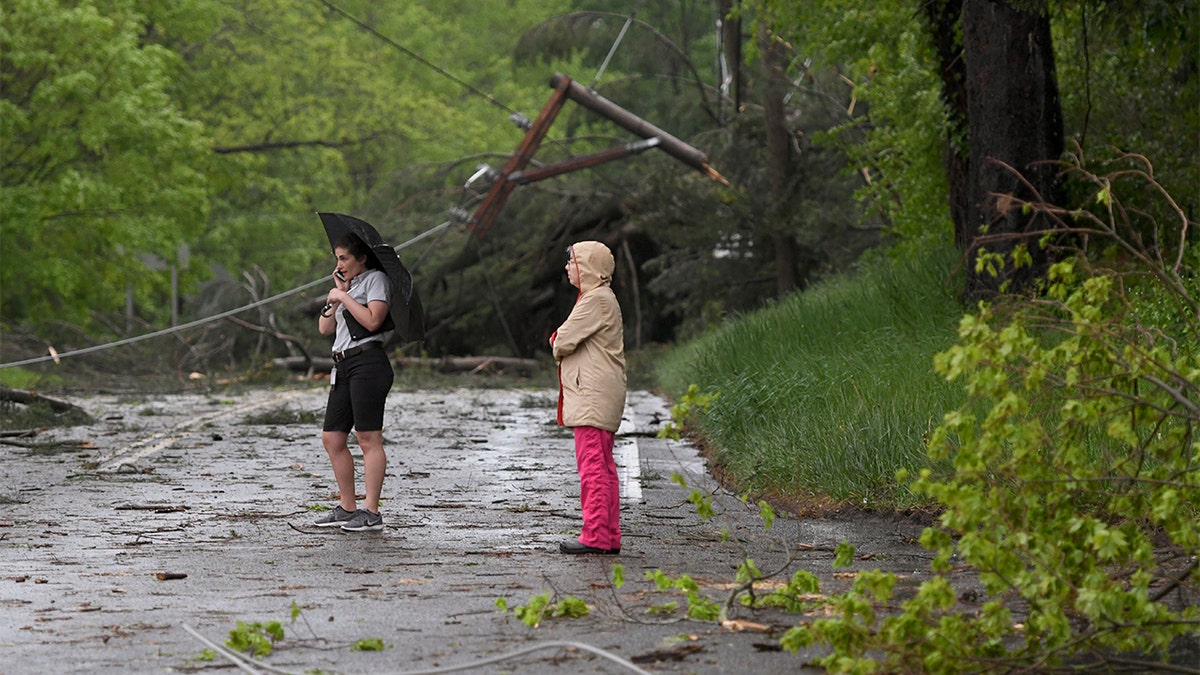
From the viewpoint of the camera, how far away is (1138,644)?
517cm

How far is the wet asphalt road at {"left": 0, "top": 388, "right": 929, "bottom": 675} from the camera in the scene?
18.4ft

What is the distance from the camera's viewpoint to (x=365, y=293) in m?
9.27

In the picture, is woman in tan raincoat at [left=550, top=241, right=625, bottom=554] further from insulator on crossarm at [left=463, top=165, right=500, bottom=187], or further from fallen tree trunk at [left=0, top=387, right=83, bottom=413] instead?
insulator on crossarm at [left=463, top=165, right=500, bottom=187]

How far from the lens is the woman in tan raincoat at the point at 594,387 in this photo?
314 inches

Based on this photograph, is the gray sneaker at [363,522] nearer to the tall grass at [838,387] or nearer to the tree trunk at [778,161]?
the tall grass at [838,387]

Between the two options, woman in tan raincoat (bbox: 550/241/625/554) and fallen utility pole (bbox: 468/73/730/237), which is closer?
woman in tan raincoat (bbox: 550/241/625/554)

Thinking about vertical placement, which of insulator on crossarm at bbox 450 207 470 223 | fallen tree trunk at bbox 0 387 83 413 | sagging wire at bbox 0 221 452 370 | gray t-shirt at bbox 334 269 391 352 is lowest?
fallen tree trunk at bbox 0 387 83 413

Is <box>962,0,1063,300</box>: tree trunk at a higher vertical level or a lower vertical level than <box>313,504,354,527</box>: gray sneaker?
higher

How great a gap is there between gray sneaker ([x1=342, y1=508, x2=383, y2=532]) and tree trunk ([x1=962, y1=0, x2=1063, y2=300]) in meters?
6.98

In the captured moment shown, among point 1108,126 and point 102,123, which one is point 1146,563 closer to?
point 1108,126

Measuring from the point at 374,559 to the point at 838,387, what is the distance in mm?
5053

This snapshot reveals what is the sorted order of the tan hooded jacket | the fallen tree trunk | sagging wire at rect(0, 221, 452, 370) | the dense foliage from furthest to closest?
sagging wire at rect(0, 221, 452, 370)
the fallen tree trunk
the tan hooded jacket
the dense foliage

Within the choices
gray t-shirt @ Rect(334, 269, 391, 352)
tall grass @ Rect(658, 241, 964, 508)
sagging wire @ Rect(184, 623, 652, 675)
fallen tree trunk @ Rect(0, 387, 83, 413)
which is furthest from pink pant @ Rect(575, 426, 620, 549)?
fallen tree trunk @ Rect(0, 387, 83, 413)

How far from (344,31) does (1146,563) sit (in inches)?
1948
